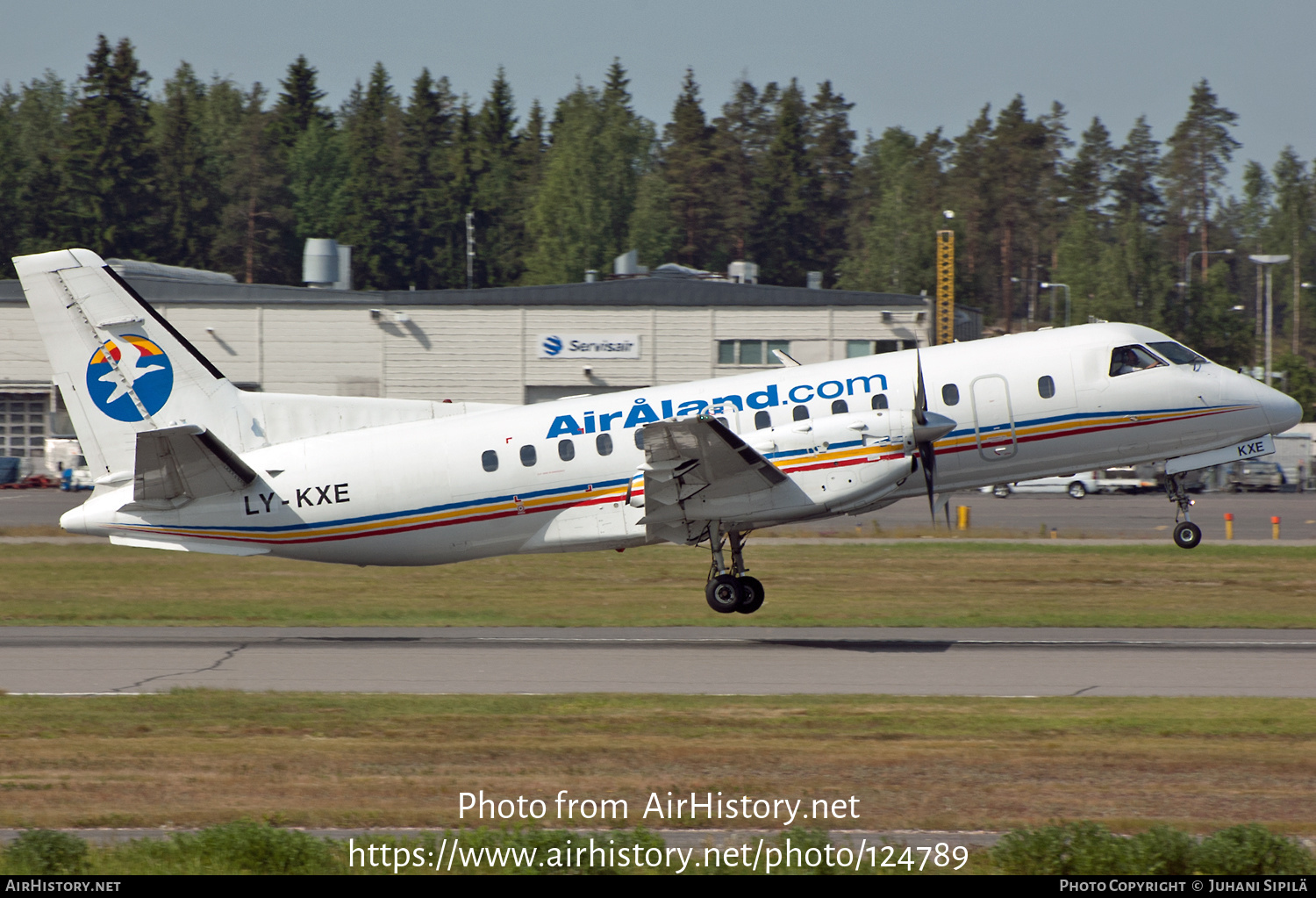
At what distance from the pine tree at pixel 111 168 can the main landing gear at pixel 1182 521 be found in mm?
96387

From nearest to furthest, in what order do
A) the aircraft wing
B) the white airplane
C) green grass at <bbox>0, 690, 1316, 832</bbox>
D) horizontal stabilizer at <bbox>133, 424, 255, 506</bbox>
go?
green grass at <bbox>0, 690, 1316, 832</bbox> → the aircraft wing → horizontal stabilizer at <bbox>133, 424, 255, 506</bbox> → the white airplane

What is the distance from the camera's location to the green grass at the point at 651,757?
13.4 metres

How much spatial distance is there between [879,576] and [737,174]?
319 ft

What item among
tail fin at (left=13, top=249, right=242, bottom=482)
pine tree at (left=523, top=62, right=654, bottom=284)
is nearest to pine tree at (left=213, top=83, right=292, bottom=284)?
pine tree at (left=523, top=62, right=654, bottom=284)

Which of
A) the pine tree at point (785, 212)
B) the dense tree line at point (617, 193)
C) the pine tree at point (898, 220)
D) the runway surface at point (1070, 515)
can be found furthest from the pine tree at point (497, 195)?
the runway surface at point (1070, 515)

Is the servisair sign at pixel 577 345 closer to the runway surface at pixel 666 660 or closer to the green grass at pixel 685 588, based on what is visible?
the green grass at pixel 685 588

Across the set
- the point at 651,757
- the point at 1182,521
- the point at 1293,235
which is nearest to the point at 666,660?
the point at 651,757

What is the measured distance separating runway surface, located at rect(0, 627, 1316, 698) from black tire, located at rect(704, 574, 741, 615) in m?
0.79

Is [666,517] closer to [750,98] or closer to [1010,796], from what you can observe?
[1010,796]

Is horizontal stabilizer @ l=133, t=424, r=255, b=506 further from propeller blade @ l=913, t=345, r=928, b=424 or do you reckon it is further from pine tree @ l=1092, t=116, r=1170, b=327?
pine tree @ l=1092, t=116, r=1170, b=327

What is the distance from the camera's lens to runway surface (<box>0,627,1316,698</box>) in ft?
63.7

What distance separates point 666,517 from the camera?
2180 cm

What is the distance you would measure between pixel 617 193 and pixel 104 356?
94811 millimetres

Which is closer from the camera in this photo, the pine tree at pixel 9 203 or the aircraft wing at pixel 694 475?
the aircraft wing at pixel 694 475
